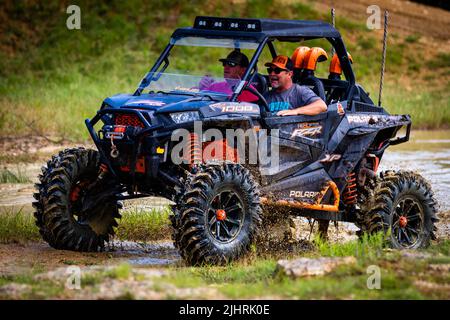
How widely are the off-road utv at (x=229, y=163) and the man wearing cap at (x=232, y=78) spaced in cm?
5

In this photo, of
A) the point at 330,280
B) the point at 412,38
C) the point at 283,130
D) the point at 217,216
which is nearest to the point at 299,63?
the point at 283,130

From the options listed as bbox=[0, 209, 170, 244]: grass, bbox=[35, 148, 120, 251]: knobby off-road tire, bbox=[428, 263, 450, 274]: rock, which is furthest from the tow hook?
bbox=[428, 263, 450, 274]: rock

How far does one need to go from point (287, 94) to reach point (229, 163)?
1415 mm

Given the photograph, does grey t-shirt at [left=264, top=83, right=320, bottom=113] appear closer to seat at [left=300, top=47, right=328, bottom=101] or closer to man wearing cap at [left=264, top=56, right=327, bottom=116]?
man wearing cap at [left=264, top=56, right=327, bottom=116]

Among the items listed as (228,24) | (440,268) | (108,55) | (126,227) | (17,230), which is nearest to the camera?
(440,268)

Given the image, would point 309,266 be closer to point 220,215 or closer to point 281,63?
point 220,215

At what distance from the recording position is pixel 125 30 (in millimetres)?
32000

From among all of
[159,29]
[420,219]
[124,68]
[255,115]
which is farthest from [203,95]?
Answer: [159,29]

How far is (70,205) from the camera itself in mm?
11406

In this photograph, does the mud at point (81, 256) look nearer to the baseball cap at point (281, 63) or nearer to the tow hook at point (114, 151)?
the tow hook at point (114, 151)

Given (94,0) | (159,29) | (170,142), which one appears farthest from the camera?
(94,0)

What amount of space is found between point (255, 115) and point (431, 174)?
7.19 metres
